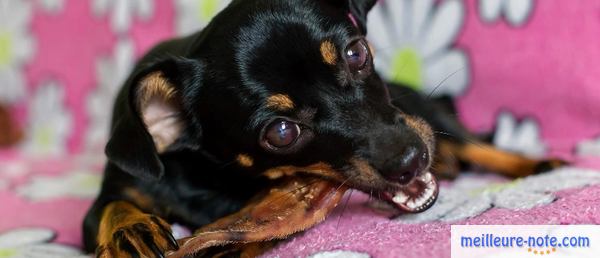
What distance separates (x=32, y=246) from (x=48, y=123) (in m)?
1.56

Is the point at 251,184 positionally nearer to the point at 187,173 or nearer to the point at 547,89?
the point at 187,173

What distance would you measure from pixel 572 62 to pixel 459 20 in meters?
0.41

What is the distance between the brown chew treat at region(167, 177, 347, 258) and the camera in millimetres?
1531

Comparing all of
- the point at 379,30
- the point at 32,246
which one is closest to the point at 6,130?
the point at 32,246

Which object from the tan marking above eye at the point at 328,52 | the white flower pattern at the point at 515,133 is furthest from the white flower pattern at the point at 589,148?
the tan marking above eye at the point at 328,52

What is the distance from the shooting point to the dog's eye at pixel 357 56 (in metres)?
1.74

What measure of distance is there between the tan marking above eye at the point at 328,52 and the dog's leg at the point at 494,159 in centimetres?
67

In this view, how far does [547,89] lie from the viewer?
260 cm

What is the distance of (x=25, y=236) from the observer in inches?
82.0

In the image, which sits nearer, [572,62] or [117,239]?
[117,239]

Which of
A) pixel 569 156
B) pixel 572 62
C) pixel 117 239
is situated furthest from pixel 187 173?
pixel 572 62

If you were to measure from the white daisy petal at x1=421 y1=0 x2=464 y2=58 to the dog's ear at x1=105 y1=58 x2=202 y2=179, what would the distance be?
1161mm

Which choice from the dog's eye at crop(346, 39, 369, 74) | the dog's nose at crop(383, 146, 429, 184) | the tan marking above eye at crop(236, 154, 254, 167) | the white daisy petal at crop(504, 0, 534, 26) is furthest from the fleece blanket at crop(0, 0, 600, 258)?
the dog's eye at crop(346, 39, 369, 74)

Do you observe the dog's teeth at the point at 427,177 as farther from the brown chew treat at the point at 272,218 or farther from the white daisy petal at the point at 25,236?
the white daisy petal at the point at 25,236
